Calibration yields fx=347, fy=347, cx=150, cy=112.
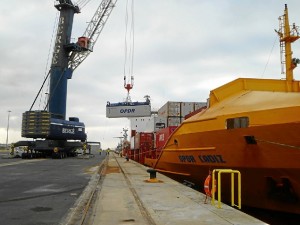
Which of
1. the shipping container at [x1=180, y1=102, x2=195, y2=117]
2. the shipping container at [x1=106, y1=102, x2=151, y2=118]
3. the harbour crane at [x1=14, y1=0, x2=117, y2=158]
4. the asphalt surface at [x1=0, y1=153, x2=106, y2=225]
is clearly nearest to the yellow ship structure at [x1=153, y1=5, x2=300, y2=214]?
the asphalt surface at [x1=0, y1=153, x2=106, y2=225]

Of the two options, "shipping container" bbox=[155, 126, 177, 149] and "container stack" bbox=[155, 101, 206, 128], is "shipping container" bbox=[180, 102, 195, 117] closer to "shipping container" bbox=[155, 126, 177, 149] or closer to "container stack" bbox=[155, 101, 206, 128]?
"container stack" bbox=[155, 101, 206, 128]

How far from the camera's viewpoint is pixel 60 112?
47688 mm

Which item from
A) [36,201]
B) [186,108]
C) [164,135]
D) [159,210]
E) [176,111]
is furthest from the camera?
[186,108]

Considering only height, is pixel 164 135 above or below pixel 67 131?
below

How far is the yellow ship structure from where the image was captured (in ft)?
32.7

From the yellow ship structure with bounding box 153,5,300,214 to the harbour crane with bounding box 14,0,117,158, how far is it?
30.8 m

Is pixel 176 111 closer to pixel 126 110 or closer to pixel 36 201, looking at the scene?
pixel 36 201

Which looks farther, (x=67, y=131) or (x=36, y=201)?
(x=67, y=131)

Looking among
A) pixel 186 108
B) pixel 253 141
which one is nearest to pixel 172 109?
pixel 186 108

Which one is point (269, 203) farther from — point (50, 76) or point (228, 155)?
point (50, 76)

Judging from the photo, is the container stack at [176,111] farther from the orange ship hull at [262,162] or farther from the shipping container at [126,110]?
the shipping container at [126,110]

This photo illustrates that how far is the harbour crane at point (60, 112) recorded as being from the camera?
41.7m

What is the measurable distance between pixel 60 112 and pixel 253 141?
40114 millimetres

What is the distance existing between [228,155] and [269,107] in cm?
221
